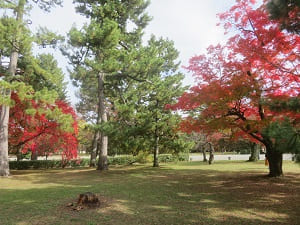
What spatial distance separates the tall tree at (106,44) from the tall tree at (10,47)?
2633 mm

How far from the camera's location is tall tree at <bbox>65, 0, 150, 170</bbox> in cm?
1409

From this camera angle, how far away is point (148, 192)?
865 centimetres

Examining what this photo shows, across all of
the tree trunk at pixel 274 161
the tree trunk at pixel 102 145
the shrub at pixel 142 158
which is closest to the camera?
the tree trunk at pixel 274 161

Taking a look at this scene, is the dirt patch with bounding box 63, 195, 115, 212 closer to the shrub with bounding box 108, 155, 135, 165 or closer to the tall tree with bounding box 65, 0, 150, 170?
the tall tree with bounding box 65, 0, 150, 170

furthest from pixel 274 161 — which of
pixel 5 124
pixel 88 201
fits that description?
pixel 5 124

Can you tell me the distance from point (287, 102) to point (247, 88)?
4.78 m

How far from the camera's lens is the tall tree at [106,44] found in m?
14.1

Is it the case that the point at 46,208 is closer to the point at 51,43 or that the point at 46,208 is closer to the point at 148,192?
the point at 148,192

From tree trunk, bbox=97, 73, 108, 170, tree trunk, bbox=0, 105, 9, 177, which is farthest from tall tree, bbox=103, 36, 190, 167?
tree trunk, bbox=0, 105, 9, 177

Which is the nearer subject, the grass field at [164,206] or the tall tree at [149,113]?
the grass field at [164,206]

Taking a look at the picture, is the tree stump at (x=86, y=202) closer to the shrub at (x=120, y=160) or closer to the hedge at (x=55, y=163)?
the hedge at (x=55, y=163)

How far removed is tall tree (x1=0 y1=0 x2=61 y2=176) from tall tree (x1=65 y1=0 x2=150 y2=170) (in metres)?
2.63

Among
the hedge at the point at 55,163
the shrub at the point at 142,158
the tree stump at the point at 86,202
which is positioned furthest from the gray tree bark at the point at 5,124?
the shrub at the point at 142,158

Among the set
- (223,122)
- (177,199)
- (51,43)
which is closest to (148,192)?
(177,199)
